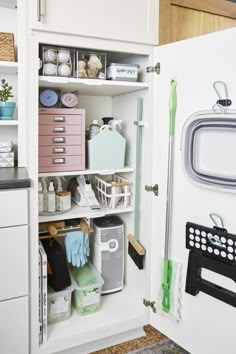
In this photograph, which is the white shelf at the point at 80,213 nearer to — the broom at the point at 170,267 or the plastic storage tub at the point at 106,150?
the plastic storage tub at the point at 106,150

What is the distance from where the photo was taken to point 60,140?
159cm

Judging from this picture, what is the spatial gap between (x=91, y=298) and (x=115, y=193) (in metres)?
0.58

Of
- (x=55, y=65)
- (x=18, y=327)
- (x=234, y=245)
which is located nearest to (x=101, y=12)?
(x=55, y=65)

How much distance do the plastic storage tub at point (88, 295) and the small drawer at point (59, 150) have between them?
704 mm

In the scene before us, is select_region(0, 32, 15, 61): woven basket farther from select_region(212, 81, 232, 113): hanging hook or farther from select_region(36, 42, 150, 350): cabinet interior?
select_region(212, 81, 232, 113): hanging hook

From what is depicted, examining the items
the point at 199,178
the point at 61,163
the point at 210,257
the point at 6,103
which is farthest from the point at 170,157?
the point at 6,103

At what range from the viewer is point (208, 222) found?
1.24m

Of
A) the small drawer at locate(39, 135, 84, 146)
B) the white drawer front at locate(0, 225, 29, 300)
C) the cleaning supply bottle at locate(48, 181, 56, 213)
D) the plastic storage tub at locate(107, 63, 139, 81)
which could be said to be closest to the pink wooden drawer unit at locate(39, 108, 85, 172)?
the small drawer at locate(39, 135, 84, 146)

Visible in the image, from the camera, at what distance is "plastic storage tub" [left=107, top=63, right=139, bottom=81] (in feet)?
5.17

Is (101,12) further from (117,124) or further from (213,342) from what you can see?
(213,342)

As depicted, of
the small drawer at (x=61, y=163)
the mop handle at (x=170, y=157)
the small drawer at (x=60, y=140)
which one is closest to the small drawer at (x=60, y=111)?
the small drawer at (x=60, y=140)

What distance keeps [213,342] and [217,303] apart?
0.56 ft

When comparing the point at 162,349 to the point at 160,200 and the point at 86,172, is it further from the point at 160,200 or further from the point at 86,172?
the point at 86,172

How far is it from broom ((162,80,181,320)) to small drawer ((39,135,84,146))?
0.50 meters
